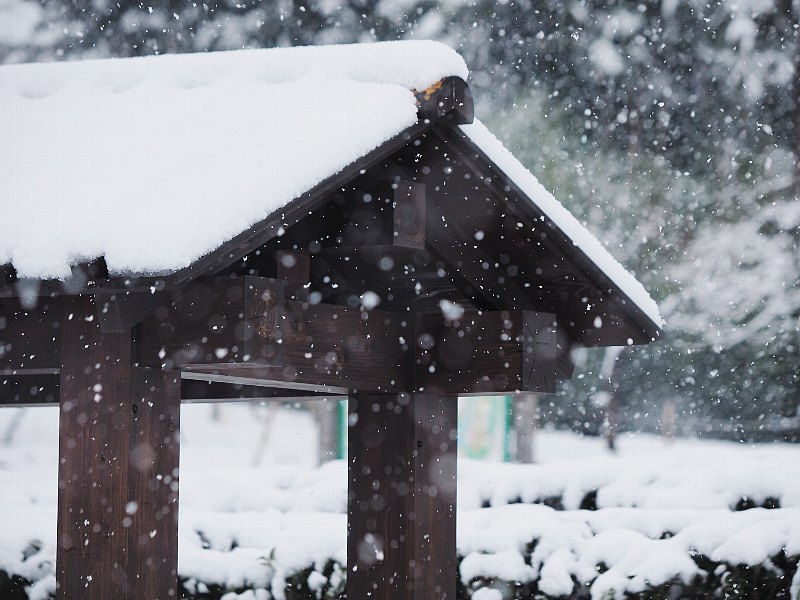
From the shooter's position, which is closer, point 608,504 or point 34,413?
point 608,504

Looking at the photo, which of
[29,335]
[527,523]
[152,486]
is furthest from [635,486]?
[29,335]

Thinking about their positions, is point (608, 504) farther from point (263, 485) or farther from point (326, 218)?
point (326, 218)

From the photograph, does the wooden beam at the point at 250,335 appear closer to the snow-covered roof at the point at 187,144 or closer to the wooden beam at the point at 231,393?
the snow-covered roof at the point at 187,144

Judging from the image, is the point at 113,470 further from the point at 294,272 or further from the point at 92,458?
the point at 294,272

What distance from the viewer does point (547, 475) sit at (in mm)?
6625

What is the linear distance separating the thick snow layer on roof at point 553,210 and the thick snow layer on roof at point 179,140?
0.34 metres

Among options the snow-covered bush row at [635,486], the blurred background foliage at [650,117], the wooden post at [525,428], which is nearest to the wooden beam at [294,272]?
the snow-covered bush row at [635,486]

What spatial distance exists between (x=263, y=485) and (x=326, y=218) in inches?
153

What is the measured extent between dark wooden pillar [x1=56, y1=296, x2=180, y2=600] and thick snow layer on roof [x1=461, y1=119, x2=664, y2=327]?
1263 mm

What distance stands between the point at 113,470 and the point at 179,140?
1.01 metres

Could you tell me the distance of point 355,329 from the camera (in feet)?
13.2

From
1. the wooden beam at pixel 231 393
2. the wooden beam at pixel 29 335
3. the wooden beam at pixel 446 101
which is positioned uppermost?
the wooden beam at pixel 446 101

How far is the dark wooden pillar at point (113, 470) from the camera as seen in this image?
3.17 m

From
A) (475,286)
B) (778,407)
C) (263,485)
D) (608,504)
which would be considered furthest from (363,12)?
(475,286)
